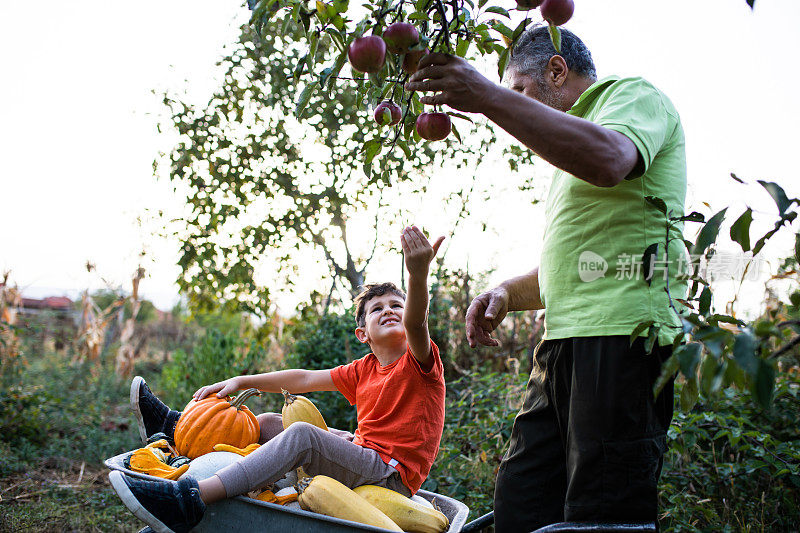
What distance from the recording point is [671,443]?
8.48 ft

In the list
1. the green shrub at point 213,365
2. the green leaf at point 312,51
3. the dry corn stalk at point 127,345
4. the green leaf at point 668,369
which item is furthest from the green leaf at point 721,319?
the dry corn stalk at point 127,345

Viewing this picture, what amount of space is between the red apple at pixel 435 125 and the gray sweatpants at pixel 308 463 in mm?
1004

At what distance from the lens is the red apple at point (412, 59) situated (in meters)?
1.06

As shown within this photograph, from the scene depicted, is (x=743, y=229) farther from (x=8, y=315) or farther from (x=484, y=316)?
(x=8, y=315)

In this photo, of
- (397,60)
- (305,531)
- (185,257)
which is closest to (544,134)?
(397,60)

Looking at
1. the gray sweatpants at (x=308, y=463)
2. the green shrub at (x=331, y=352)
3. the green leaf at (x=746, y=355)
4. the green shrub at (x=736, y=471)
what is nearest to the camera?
the green leaf at (x=746, y=355)

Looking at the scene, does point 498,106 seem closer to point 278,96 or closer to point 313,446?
point 313,446

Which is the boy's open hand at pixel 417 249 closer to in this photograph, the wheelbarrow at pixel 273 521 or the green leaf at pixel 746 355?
the wheelbarrow at pixel 273 521

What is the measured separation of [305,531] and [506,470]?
523mm

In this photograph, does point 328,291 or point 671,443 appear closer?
point 671,443

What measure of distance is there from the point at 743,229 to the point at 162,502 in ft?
4.47

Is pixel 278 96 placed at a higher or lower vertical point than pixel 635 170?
higher

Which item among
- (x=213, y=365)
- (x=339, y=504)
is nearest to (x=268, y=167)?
(x=213, y=365)

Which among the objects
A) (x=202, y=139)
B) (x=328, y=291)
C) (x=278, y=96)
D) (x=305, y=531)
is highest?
(x=278, y=96)
